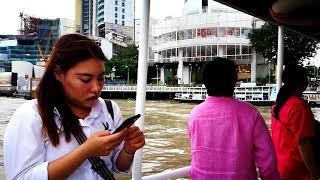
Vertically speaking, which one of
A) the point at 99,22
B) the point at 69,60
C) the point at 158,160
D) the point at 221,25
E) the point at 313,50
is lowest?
the point at 158,160

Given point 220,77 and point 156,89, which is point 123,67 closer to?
point 156,89

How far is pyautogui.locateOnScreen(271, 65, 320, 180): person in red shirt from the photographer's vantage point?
2.41 meters

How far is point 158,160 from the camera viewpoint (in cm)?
Answer: 1086

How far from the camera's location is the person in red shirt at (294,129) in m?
2.41

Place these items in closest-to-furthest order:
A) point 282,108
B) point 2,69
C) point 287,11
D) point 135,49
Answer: point 282,108, point 287,11, point 135,49, point 2,69

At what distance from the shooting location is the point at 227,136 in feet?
6.84

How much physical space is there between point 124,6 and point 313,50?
8230cm

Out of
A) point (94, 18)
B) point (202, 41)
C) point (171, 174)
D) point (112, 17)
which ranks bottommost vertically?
point (171, 174)

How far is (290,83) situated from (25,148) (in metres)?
1.89

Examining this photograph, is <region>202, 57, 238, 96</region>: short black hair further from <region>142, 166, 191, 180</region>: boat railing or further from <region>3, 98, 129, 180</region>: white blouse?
<region>142, 166, 191, 180</region>: boat railing

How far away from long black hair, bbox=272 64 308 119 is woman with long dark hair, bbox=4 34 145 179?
1369 millimetres

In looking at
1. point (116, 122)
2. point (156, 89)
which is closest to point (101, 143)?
point (116, 122)

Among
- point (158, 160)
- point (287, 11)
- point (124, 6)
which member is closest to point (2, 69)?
point (124, 6)

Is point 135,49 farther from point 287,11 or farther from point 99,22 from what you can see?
point 287,11
